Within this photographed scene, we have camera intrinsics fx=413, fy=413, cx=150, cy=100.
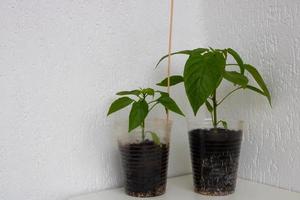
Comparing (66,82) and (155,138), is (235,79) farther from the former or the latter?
(66,82)

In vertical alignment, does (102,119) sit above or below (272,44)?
below

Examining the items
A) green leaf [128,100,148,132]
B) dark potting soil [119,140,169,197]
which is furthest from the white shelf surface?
green leaf [128,100,148,132]

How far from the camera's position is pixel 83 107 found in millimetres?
935

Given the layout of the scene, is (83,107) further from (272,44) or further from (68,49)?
(272,44)

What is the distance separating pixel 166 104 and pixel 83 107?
20cm

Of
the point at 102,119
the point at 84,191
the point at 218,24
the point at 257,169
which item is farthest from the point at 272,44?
the point at 84,191

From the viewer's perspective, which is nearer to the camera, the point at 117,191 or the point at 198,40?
the point at 117,191

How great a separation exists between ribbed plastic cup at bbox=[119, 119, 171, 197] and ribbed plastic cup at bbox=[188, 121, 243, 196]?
73 mm

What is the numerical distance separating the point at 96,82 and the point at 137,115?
18 centimetres

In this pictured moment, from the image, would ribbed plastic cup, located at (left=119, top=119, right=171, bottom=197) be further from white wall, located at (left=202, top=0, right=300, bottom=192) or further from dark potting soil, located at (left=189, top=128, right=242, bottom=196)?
white wall, located at (left=202, top=0, right=300, bottom=192)

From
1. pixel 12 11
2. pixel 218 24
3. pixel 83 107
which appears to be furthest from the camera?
pixel 218 24

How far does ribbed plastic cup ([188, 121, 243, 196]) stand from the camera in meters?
0.89

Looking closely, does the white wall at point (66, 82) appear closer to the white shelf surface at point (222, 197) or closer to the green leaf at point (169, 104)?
the white shelf surface at point (222, 197)

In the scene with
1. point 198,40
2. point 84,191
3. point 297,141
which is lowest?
point 84,191
